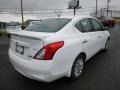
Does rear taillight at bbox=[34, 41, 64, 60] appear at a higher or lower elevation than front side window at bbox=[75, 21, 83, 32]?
lower

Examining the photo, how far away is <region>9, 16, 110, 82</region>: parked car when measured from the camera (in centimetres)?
316

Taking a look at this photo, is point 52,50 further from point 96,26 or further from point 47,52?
point 96,26

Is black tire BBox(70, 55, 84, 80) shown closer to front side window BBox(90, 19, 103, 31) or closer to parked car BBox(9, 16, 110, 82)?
parked car BBox(9, 16, 110, 82)

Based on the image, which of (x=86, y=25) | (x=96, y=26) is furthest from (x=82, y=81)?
(x=96, y=26)

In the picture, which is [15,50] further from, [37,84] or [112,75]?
[112,75]

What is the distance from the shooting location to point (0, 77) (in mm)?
4340

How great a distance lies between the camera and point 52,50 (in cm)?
316

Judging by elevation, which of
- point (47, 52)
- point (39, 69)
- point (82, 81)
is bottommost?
point (82, 81)

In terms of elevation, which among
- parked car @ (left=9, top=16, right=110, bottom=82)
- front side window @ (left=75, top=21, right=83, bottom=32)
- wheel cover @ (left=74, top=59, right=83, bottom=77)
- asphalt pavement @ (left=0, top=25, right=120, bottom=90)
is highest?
front side window @ (left=75, top=21, right=83, bottom=32)

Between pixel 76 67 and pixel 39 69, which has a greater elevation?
pixel 39 69

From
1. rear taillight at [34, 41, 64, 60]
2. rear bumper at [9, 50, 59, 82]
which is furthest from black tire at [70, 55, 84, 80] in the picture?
rear taillight at [34, 41, 64, 60]

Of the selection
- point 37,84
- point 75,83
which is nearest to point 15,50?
point 37,84

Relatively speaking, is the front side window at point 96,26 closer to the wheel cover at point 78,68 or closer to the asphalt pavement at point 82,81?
the asphalt pavement at point 82,81

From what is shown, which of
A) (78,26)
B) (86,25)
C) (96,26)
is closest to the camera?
(78,26)
